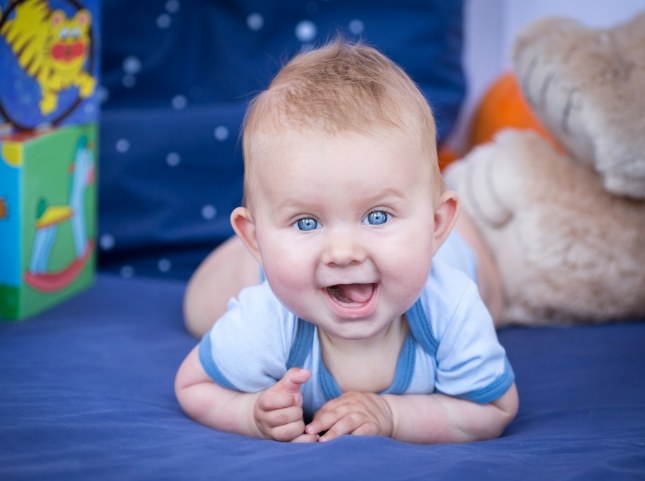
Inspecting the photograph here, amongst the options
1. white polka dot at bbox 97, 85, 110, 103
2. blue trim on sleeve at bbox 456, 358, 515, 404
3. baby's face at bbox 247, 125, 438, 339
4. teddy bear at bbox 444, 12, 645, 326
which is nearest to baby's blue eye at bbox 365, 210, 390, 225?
baby's face at bbox 247, 125, 438, 339

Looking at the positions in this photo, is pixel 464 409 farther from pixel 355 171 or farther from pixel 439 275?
pixel 355 171

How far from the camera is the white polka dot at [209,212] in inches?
73.9

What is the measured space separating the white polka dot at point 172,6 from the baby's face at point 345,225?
1.14 m

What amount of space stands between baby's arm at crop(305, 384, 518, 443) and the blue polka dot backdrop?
894 millimetres

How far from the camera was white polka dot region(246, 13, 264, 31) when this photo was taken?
1.95m

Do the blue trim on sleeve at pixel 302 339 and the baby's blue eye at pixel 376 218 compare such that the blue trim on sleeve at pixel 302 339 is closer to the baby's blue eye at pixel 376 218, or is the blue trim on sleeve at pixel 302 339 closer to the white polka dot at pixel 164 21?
the baby's blue eye at pixel 376 218

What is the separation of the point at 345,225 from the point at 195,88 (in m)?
1.18

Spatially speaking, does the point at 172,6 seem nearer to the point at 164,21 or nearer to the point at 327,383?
the point at 164,21

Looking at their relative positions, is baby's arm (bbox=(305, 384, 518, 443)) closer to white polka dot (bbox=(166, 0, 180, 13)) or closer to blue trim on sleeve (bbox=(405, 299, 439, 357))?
blue trim on sleeve (bbox=(405, 299, 439, 357))

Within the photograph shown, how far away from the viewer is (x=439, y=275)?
1055 mm

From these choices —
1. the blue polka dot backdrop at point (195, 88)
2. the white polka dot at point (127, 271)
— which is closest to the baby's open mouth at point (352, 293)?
the blue polka dot backdrop at point (195, 88)

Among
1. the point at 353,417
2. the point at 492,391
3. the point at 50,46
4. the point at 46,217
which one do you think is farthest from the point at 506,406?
the point at 50,46

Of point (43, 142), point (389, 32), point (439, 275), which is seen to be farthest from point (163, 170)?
point (439, 275)

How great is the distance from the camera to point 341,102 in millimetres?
895
